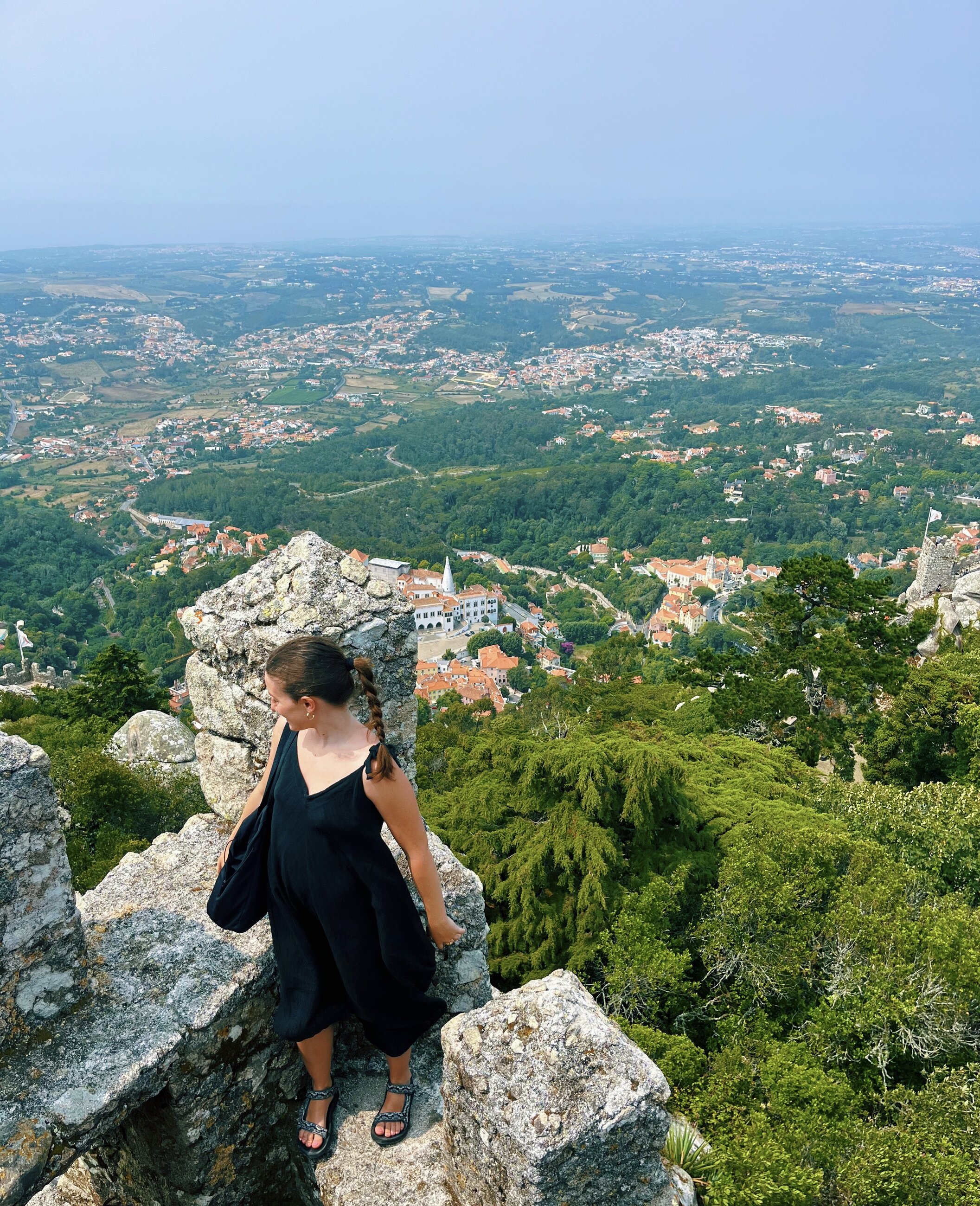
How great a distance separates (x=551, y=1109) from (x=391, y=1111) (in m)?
0.79

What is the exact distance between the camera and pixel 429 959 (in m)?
2.76

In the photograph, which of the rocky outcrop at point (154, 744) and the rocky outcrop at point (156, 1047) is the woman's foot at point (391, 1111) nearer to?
the rocky outcrop at point (156, 1047)

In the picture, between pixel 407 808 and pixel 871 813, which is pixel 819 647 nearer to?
pixel 871 813

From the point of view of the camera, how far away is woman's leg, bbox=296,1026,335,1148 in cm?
277

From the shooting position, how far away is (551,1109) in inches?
91.7

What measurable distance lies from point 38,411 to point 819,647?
11718cm

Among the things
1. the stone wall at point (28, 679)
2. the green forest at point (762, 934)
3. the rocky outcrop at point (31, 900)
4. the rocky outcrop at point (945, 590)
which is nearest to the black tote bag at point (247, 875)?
the rocky outcrop at point (31, 900)

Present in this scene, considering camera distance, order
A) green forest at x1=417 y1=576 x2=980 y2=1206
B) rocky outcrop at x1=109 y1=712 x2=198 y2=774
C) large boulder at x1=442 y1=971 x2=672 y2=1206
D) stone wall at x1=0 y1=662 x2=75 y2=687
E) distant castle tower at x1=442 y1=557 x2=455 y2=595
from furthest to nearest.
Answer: distant castle tower at x1=442 y1=557 x2=455 y2=595 → stone wall at x1=0 y1=662 x2=75 y2=687 → rocky outcrop at x1=109 y1=712 x2=198 y2=774 → green forest at x1=417 y1=576 x2=980 y2=1206 → large boulder at x1=442 y1=971 x2=672 y2=1206

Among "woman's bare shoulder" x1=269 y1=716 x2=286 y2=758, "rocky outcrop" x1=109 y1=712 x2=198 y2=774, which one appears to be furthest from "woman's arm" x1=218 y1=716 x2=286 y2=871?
"rocky outcrop" x1=109 y1=712 x2=198 y2=774

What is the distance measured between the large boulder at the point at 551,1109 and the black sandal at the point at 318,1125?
1.59ft

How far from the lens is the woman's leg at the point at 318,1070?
2768 millimetres

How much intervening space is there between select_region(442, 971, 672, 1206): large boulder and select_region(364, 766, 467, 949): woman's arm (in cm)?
37

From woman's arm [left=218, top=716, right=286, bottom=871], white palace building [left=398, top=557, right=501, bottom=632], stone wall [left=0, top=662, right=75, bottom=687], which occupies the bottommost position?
white palace building [left=398, top=557, right=501, bottom=632]

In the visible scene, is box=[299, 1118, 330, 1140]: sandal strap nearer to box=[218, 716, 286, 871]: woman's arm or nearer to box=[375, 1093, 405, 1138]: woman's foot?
box=[375, 1093, 405, 1138]: woman's foot
